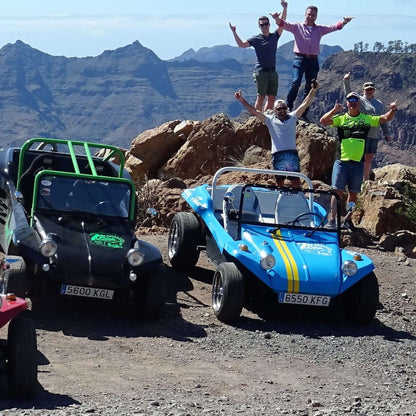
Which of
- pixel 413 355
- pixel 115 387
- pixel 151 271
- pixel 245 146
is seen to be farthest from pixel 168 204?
pixel 115 387

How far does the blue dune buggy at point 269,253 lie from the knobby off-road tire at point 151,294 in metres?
0.68

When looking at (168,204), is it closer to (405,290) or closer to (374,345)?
(405,290)

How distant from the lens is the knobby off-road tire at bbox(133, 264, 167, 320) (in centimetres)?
1108

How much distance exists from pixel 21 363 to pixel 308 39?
1098cm

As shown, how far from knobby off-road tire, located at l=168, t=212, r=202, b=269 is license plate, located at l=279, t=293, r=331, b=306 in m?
2.41

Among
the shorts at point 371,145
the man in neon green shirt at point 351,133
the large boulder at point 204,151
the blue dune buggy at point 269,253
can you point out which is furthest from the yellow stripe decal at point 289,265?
the large boulder at point 204,151

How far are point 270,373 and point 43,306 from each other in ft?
10.1

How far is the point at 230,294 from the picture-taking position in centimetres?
1116

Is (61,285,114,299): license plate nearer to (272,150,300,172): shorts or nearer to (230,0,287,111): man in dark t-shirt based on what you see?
(272,150,300,172): shorts

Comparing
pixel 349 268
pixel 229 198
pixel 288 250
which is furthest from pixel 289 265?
pixel 229 198

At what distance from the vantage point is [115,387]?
8422 mm

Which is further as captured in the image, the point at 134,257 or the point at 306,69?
the point at 306,69

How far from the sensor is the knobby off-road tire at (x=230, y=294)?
11.2 metres

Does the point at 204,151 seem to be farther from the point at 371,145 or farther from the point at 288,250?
the point at 288,250
